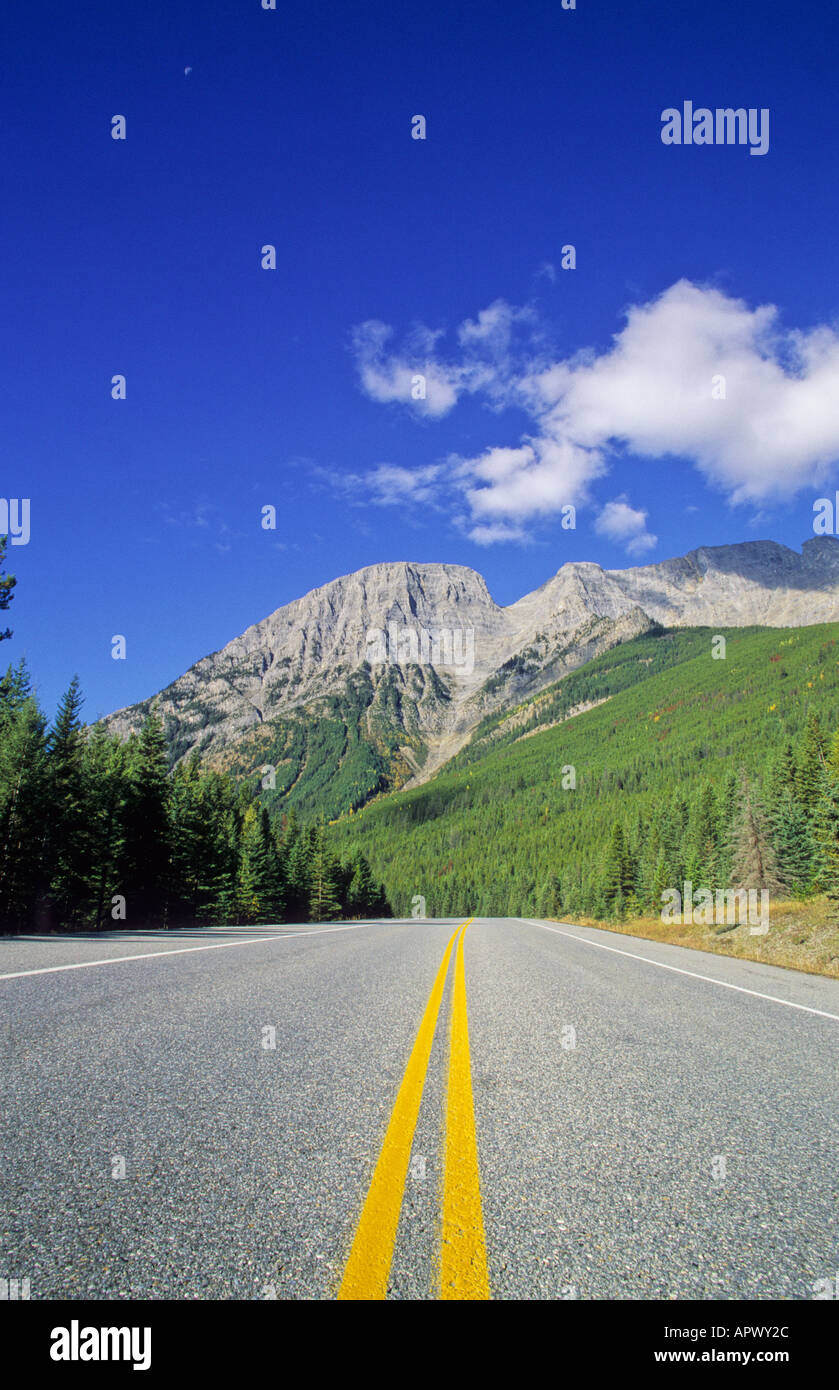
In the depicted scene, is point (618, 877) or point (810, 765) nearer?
point (810, 765)

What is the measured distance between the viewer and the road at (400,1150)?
2.04 meters

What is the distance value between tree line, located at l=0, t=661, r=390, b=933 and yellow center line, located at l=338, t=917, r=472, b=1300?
25950mm

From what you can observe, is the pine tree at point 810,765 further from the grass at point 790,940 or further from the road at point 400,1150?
the road at point 400,1150

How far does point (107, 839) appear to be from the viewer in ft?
95.7

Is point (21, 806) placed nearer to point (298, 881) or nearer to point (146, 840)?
point (146, 840)

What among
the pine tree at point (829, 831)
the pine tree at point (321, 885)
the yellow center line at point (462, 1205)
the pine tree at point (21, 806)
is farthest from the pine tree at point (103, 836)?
the pine tree at point (829, 831)

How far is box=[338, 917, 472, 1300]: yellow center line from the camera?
6.31 ft

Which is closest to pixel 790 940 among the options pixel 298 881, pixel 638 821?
pixel 298 881

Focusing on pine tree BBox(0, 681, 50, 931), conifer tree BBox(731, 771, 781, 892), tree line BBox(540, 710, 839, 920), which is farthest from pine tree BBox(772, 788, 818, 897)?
pine tree BBox(0, 681, 50, 931)

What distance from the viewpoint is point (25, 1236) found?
6.72 feet

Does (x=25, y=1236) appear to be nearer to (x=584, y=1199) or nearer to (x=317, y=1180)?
(x=317, y=1180)

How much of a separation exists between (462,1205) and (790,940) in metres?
17.5

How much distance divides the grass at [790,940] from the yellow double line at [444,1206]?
38.1ft

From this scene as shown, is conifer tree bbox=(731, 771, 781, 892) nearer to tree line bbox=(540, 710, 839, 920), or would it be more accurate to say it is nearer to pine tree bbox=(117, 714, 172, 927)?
tree line bbox=(540, 710, 839, 920)
